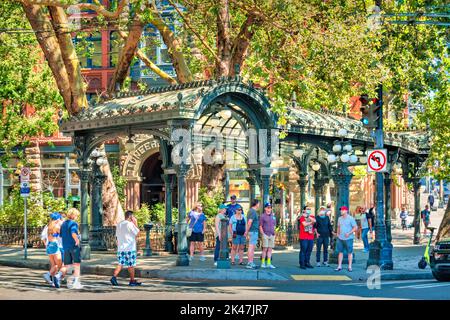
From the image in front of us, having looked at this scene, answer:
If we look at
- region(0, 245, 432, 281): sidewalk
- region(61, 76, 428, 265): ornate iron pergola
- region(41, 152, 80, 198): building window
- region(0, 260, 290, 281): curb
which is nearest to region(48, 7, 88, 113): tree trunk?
region(61, 76, 428, 265): ornate iron pergola

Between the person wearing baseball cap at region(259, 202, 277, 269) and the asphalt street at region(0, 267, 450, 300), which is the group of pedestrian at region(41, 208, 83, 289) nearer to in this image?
the asphalt street at region(0, 267, 450, 300)

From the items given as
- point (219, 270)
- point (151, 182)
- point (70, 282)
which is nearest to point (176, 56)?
point (219, 270)

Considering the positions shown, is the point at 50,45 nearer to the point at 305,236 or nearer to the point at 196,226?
the point at 196,226

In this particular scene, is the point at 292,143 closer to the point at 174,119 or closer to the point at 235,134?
the point at 235,134

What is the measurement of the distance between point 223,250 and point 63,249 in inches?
178

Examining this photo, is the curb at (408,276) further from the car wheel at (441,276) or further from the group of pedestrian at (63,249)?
the group of pedestrian at (63,249)

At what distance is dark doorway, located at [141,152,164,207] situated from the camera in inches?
1887

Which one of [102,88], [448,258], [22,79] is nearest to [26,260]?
[448,258]

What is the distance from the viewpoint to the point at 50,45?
29641mm

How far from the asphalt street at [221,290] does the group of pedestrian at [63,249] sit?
0.93 ft

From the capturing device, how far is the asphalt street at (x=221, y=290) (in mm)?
16938

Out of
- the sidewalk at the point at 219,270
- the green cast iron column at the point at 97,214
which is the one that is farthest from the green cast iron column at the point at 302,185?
the green cast iron column at the point at 97,214

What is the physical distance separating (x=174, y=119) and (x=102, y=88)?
29235 millimetres

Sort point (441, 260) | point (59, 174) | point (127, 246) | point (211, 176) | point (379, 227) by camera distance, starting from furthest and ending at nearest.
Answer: point (59, 174) < point (211, 176) < point (379, 227) < point (441, 260) < point (127, 246)
